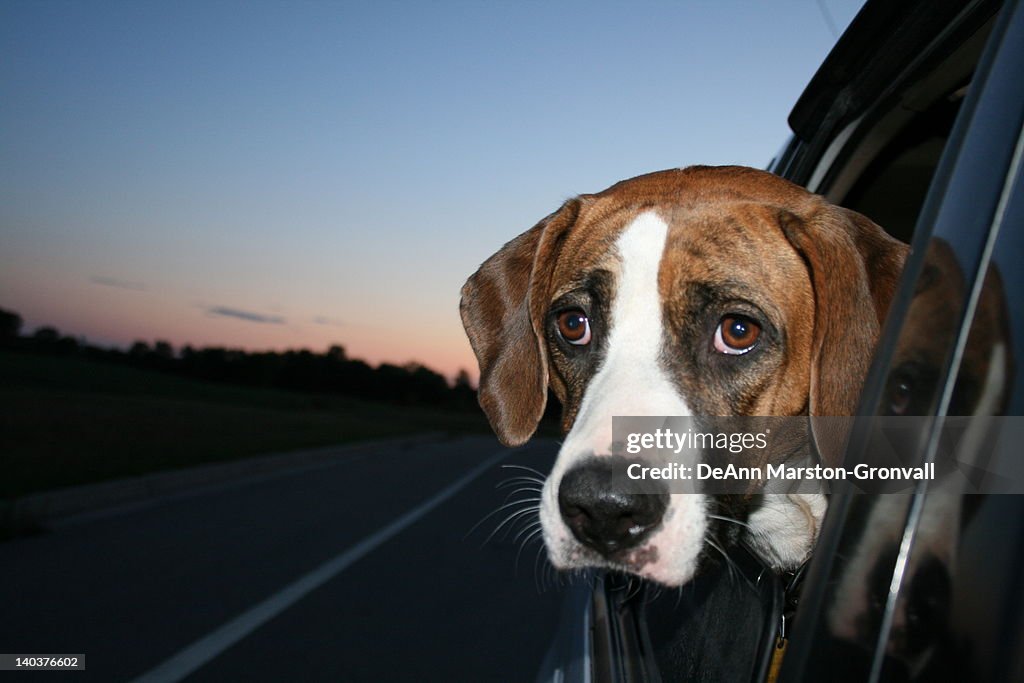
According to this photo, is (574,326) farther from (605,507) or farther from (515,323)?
(605,507)

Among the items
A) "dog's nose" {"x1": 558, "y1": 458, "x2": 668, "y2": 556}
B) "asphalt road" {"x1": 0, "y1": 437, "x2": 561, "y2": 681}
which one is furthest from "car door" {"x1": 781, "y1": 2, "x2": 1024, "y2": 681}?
"asphalt road" {"x1": 0, "y1": 437, "x2": 561, "y2": 681}

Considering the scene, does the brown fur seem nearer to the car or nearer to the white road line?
the car

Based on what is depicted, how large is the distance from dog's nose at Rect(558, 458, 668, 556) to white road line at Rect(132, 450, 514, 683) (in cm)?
403

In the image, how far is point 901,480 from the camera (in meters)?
1.26

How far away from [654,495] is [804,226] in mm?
1073

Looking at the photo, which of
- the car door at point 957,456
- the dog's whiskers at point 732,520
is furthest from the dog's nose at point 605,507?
the car door at point 957,456

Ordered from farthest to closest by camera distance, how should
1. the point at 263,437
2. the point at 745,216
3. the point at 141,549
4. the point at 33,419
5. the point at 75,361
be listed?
1. the point at 75,361
2. the point at 263,437
3. the point at 33,419
4. the point at 141,549
5. the point at 745,216

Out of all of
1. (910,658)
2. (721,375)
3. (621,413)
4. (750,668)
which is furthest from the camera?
(721,375)

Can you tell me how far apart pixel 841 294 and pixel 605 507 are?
910 millimetres

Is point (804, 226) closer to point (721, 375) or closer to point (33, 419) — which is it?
point (721, 375)

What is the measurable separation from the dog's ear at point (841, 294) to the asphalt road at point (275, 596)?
5.70 feet

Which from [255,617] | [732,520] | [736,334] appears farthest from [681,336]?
[255,617]

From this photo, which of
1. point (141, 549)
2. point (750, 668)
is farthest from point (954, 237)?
point (141, 549)

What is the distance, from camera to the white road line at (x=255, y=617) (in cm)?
556
